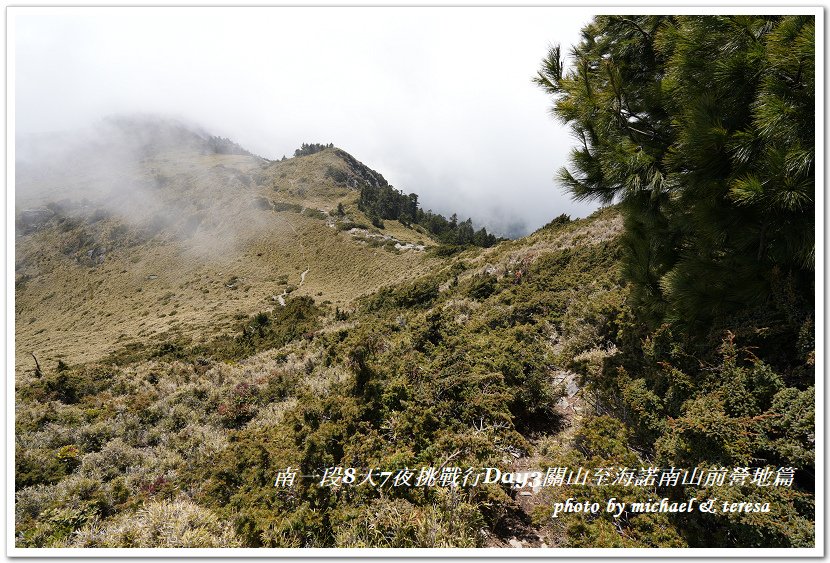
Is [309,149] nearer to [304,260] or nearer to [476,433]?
[304,260]

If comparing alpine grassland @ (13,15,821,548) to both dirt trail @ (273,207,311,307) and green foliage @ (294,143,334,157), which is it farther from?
green foliage @ (294,143,334,157)

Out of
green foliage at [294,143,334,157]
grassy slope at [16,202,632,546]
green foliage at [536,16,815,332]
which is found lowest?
grassy slope at [16,202,632,546]

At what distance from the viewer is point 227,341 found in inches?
846

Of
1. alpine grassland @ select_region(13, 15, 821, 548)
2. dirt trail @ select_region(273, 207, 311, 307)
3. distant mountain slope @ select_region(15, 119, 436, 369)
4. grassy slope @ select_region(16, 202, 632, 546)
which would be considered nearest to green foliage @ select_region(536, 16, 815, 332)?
alpine grassland @ select_region(13, 15, 821, 548)

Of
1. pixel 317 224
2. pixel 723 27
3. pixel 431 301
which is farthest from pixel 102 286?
pixel 723 27

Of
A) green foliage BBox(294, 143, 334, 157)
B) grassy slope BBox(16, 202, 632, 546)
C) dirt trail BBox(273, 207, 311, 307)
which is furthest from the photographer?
green foliage BBox(294, 143, 334, 157)

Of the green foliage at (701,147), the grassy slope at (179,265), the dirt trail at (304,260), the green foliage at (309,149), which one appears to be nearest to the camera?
the green foliage at (701,147)

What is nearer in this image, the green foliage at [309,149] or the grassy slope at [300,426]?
the grassy slope at [300,426]

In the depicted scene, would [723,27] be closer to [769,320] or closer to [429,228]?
[769,320]

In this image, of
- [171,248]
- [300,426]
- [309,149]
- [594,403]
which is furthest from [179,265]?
[309,149]

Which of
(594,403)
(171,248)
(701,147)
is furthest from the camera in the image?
(171,248)

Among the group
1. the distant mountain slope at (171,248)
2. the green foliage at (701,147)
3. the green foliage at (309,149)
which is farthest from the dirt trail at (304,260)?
the green foliage at (309,149)

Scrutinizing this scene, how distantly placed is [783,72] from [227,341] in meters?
25.3

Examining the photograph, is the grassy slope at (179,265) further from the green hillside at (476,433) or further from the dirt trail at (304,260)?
the green hillside at (476,433)
